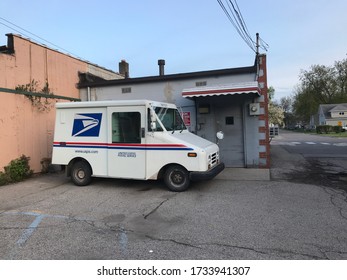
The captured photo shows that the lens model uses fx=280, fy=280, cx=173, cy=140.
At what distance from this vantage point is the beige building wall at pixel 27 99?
8.83 m

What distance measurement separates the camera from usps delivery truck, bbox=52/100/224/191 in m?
6.88

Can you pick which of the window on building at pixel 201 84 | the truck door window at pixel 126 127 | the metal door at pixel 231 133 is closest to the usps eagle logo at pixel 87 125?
the truck door window at pixel 126 127

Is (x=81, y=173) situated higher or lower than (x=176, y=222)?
higher

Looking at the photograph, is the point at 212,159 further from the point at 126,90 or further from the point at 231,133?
the point at 126,90

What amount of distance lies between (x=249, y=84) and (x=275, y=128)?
6.55 meters

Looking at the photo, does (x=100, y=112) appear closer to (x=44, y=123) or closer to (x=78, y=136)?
(x=78, y=136)

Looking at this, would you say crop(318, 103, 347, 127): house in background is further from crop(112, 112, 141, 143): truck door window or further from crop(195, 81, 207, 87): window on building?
crop(112, 112, 141, 143): truck door window

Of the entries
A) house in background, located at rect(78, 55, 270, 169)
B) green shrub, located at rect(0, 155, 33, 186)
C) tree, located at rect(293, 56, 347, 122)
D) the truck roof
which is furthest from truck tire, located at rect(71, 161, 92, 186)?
tree, located at rect(293, 56, 347, 122)

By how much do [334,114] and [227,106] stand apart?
70.4 metres

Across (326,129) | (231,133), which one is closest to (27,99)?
(231,133)

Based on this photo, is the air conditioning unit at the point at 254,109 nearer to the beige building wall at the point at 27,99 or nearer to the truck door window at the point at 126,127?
the truck door window at the point at 126,127

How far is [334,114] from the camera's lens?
6962 centimetres

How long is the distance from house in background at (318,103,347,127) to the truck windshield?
234 ft

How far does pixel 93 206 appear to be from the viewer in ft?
19.8
